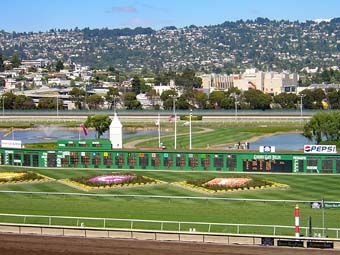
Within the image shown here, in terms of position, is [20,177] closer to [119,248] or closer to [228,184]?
[228,184]

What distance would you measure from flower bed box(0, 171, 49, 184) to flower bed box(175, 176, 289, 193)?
→ 32.7 ft

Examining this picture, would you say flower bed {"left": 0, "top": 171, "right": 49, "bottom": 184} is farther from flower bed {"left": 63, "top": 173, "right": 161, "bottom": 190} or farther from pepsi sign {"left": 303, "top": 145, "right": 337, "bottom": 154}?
pepsi sign {"left": 303, "top": 145, "right": 337, "bottom": 154}

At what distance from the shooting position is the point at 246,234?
32281 mm

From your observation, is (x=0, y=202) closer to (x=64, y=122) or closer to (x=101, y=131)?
(x=101, y=131)

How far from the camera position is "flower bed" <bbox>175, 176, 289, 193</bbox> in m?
48.7

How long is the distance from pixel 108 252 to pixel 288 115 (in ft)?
425

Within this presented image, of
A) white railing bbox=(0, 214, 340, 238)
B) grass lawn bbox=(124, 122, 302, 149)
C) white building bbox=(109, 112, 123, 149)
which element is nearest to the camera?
white railing bbox=(0, 214, 340, 238)

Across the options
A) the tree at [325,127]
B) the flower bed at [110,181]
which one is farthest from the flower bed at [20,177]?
the tree at [325,127]

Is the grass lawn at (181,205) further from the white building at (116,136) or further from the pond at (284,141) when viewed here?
the pond at (284,141)

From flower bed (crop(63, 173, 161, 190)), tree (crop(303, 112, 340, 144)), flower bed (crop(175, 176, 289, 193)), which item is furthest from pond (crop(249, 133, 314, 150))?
flower bed (crop(175, 176, 289, 193))

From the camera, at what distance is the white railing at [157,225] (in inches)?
1320

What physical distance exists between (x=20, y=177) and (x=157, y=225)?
20.4 m

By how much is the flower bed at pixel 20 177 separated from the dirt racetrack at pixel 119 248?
848 inches

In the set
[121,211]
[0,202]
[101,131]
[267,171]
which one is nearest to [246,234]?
[121,211]
